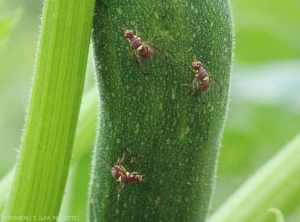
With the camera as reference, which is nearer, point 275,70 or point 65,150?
point 65,150

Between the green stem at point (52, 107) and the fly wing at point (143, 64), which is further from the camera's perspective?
the fly wing at point (143, 64)

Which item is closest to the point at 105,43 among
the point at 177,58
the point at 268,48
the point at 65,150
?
the point at 177,58

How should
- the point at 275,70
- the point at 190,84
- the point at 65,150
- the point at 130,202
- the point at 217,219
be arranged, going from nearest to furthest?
the point at 65,150 < the point at 190,84 < the point at 130,202 < the point at 217,219 < the point at 275,70

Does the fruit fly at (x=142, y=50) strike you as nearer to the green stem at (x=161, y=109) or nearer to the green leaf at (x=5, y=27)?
the green stem at (x=161, y=109)

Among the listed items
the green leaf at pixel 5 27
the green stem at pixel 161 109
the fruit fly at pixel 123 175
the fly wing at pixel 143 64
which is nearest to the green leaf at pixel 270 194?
the green stem at pixel 161 109

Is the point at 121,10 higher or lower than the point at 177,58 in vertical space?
higher

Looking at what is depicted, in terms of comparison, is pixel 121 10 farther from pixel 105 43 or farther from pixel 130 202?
pixel 130 202
